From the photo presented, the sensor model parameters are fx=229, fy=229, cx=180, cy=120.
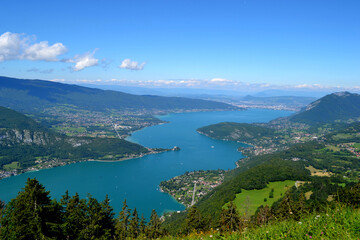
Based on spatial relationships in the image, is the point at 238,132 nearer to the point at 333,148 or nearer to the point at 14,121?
the point at 333,148

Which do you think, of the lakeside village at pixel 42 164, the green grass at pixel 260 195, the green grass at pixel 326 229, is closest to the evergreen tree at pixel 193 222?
the green grass at pixel 260 195

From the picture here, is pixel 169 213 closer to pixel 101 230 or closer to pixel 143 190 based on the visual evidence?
pixel 143 190

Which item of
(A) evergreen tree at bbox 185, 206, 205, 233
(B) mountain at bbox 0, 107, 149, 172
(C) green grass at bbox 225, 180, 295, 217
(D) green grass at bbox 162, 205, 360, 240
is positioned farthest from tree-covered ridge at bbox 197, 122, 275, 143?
(D) green grass at bbox 162, 205, 360, 240

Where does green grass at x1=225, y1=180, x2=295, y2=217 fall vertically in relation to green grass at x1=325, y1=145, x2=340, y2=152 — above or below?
above

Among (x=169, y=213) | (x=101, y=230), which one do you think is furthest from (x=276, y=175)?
(x=101, y=230)

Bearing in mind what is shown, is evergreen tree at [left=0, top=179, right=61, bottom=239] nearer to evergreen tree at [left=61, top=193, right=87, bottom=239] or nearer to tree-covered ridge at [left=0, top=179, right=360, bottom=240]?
tree-covered ridge at [left=0, top=179, right=360, bottom=240]

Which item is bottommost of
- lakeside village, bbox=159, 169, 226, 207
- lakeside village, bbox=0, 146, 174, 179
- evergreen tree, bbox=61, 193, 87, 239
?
lakeside village, bbox=0, 146, 174, 179

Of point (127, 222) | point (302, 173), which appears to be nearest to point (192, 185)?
point (302, 173)
